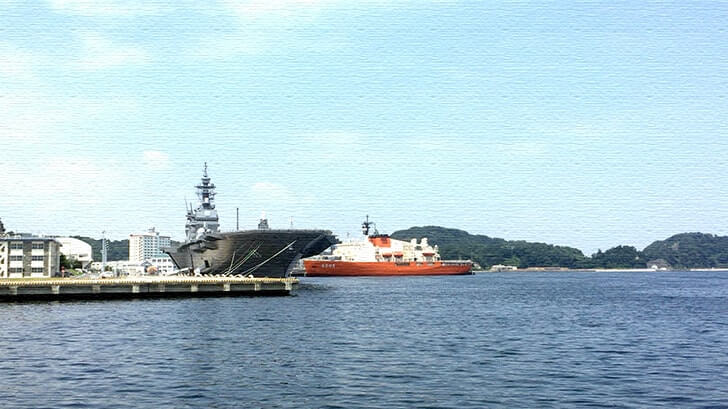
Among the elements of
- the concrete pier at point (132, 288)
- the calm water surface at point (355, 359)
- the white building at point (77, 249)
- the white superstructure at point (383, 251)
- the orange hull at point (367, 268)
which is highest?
the white building at point (77, 249)

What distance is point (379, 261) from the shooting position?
16062cm

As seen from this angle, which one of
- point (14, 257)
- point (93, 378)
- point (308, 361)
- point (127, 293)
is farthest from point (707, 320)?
point (14, 257)

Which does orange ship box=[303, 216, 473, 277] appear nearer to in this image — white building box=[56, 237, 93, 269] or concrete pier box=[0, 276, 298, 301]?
white building box=[56, 237, 93, 269]

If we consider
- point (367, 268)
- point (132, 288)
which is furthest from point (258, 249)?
point (367, 268)

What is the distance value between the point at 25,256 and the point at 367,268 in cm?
9159

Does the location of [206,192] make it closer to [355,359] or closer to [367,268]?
[367,268]

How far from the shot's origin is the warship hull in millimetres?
75875

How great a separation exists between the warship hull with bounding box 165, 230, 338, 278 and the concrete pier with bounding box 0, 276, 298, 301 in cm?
910

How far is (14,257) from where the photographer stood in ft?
256

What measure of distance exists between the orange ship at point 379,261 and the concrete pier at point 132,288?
300 feet

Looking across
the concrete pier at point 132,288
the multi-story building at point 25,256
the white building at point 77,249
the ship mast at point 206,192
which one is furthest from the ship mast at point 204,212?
the white building at point 77,249

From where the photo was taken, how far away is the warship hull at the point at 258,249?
75875 mm

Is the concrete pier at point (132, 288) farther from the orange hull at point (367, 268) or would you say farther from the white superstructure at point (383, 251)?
the white superstructure at point (383, 251)

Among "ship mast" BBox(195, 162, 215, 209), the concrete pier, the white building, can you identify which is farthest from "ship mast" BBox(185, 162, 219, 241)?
the white building
